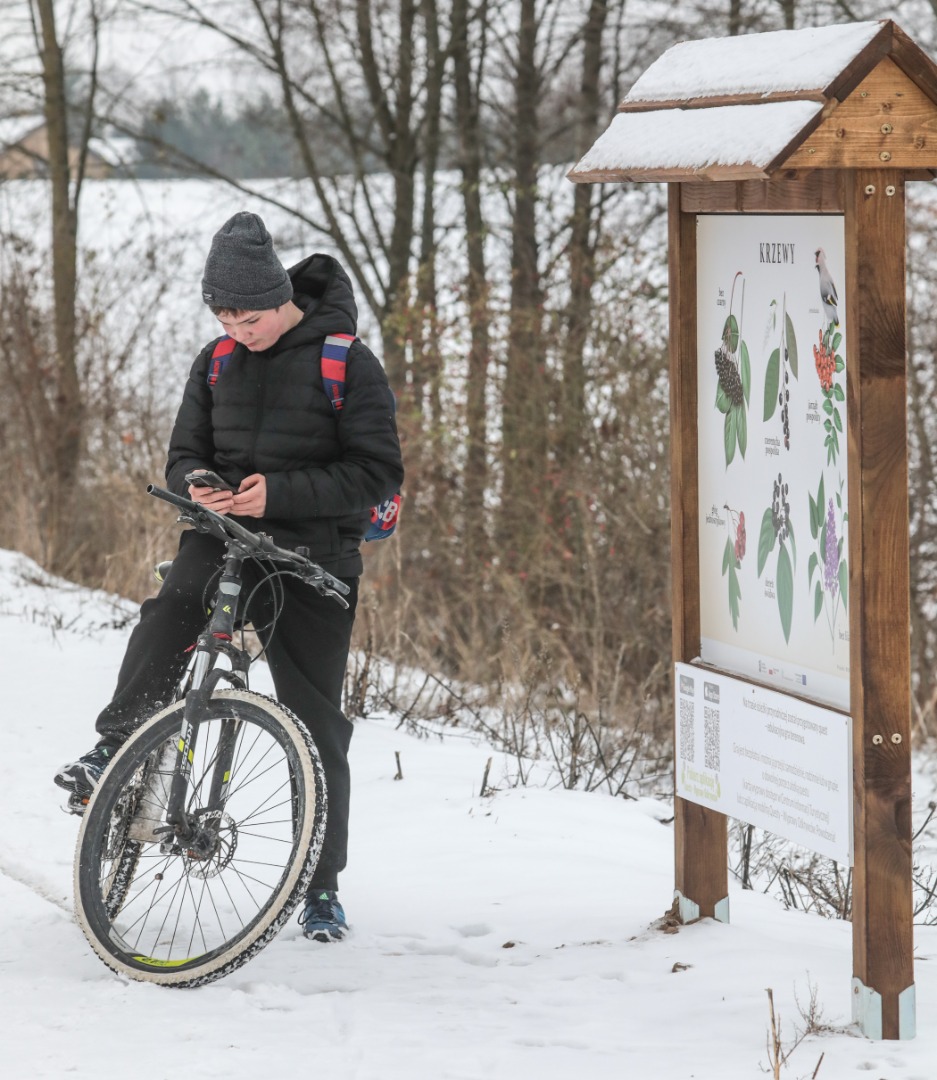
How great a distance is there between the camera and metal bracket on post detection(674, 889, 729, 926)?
13.3 feet

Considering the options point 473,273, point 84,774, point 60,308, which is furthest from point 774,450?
point 60,308

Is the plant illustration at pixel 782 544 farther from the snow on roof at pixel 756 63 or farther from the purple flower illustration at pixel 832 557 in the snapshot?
the snow on roof at pixel 756 63

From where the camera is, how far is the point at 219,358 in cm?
401

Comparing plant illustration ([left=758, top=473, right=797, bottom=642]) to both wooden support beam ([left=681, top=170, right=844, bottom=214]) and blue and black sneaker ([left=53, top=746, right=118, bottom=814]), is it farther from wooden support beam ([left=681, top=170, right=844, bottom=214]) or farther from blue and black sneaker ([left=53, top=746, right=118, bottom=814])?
blue and black sneaker ([left=53, top=746, right=118, bottom=814])

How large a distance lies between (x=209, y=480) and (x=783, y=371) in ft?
4.59

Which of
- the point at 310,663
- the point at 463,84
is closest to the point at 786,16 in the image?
the point at 463,84

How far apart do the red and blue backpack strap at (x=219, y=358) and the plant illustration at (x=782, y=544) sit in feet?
4.74

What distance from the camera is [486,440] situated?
475 inches

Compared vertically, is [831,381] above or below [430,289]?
below

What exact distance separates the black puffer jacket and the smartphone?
0.49ft

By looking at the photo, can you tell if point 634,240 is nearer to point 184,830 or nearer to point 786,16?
point 786,16

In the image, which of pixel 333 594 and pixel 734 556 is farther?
pixel 734 556

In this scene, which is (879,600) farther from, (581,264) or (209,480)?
(581,264)

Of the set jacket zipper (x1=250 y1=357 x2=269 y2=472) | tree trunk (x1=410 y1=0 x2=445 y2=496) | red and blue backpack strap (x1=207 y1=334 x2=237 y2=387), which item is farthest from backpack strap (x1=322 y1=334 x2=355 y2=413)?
tree trunk (x1=410 y1=0 x2=445 y2=496)
